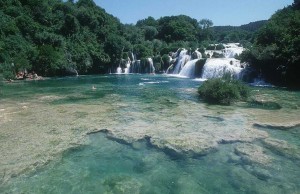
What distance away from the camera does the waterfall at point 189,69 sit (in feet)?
143

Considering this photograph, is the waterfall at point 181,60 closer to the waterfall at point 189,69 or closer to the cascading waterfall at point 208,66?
the cascading waterfall at point 208,66

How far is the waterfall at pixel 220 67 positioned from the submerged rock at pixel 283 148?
82.2 ft

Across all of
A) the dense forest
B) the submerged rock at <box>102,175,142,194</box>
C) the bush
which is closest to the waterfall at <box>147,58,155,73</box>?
the dense forest

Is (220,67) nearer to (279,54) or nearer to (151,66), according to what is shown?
(279,54)

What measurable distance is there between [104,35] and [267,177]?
52215 mm

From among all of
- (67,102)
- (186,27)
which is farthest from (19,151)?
(186,27)

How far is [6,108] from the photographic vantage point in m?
17.5

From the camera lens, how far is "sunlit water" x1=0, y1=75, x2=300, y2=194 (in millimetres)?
8047

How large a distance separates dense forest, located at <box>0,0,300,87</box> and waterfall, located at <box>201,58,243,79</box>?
78.2 inches

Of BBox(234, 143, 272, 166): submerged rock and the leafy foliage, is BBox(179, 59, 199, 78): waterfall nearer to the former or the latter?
the leafy foliage

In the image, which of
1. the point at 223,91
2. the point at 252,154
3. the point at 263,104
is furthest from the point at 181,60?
the point at 252,154

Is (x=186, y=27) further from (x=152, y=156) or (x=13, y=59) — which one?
(x=152, y=156)

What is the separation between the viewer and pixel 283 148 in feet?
34.9

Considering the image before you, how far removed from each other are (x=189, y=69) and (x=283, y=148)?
113ft
